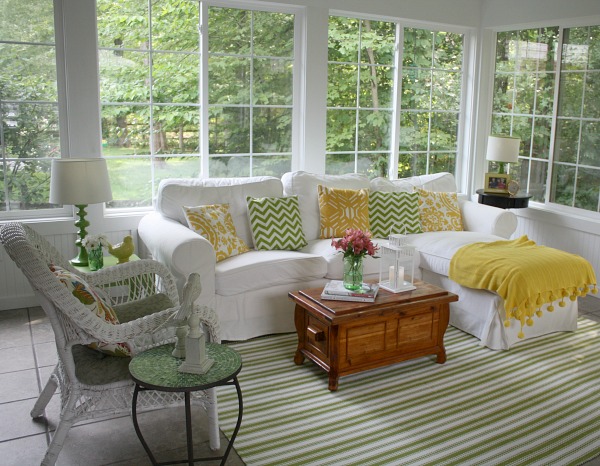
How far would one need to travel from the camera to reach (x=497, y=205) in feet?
17.5

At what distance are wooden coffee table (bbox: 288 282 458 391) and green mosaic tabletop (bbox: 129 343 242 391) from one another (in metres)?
0.91

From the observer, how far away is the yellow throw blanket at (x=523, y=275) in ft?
12.4

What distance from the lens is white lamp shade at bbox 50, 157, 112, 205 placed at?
3.76m

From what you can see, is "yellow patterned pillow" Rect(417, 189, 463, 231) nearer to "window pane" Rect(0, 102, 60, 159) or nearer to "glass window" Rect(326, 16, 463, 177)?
"glass window" Rect(326, 16, 463, 177)

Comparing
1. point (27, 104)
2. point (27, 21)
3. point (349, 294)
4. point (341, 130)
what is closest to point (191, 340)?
point (349, 294)

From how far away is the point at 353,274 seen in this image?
3516mm

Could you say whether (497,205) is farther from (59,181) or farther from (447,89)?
(59,181)

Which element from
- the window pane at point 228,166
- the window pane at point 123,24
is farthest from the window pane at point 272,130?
the window pane at point 123,24

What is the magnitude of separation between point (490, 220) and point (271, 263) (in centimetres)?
193

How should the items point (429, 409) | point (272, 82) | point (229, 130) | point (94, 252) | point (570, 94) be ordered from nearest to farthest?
1. point (429, 409)
2. point (94, 252)
3. point (229, 130)
4. point (272, 82)
5. point (570, 94)

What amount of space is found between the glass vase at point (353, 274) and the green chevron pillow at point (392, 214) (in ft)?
4.24

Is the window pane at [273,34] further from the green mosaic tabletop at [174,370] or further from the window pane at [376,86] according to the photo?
the green mosaic tabletop at [174,370]

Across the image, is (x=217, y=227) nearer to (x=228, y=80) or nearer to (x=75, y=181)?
(x=75, y=181)

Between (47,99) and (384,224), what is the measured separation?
2.62 metres
